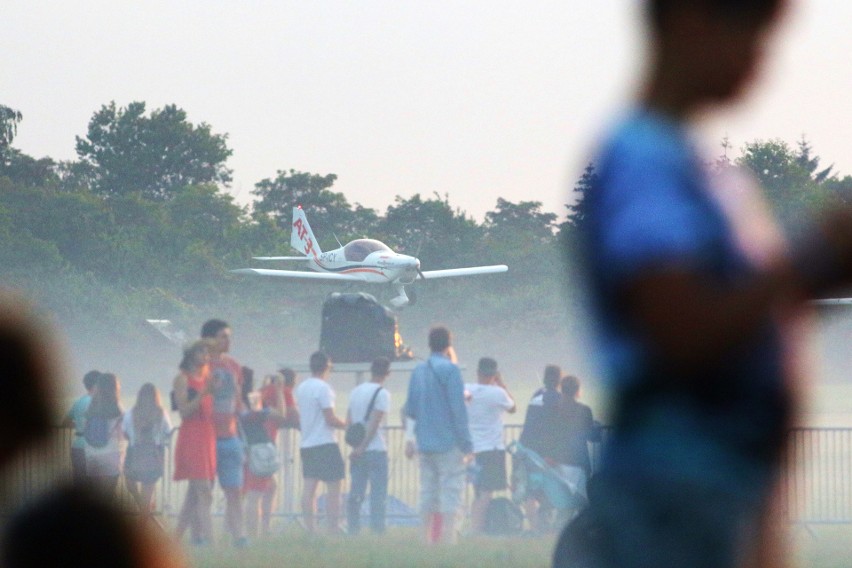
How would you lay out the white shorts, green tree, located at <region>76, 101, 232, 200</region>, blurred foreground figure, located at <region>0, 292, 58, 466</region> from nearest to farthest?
the white shorts → blurred foreground figure, located at <region>0, 292, 58, 466</region> → green tree, located at <region>76, 101, 232, 200</region>

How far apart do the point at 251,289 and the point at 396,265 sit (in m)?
26.3

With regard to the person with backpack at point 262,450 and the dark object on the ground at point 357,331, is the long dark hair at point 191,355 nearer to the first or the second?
the person with backpack at point 262,450

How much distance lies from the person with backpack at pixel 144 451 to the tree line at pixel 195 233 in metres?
47.0

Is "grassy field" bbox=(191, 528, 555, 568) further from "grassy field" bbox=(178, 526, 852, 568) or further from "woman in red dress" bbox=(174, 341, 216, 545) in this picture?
"woman in red dress" bbox=(174, 341, 216, 545)

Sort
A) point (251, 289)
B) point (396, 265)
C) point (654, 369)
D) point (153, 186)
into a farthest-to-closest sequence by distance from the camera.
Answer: point (153, 186) < point (251, 289) < point (396, 265) < point (654, 369)

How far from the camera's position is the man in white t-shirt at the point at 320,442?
30.3 ft

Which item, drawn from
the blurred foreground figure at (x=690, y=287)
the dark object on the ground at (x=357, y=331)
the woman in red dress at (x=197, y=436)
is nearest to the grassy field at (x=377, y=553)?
the woman in red dress at (x=197, y=436)

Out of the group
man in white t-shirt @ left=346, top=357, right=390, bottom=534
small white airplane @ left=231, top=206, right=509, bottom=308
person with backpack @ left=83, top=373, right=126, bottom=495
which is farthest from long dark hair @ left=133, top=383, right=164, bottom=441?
small white airplane @ left=231, top=206, right=509, bottom=308

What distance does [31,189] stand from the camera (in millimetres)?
67562

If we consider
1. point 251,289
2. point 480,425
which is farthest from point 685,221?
point 251,289

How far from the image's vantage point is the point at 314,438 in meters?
9.30

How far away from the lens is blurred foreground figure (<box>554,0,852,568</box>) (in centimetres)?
313

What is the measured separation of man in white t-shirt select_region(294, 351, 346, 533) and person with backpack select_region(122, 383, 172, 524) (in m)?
1.02

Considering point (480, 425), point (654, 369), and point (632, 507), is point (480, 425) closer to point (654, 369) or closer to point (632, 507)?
point (632, 507)
